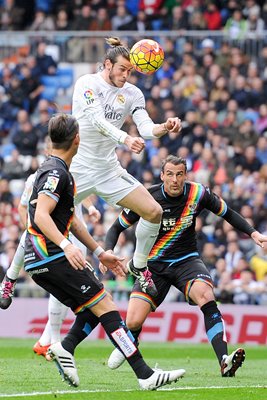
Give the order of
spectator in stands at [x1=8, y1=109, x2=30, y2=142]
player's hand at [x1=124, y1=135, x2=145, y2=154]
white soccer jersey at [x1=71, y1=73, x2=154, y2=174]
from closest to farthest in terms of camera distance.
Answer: player's hand at [x1=124, y1=135, x2=145, y2=154] < white soccer jersey at [x1=71, y1=73, x2=154, y2=174] < spectator in stands at [x1=8, y1=109, x2=30, y2=142]

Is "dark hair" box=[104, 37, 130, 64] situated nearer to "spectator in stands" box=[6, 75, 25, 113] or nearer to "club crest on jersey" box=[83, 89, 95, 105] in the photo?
"club crest on jersey" box=[83, 89, 95, 105]

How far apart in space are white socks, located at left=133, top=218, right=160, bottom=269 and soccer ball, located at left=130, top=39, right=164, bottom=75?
1699 millimetres

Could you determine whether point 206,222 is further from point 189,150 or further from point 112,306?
point 112,306

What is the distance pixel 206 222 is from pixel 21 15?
971cm

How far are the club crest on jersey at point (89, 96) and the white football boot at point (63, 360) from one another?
3509 mm

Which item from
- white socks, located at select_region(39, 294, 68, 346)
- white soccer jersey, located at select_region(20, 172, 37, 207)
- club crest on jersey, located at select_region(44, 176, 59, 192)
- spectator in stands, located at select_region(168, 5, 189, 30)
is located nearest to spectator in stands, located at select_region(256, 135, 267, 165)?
spectator in stands, located at select_region(168, 5, 189, 30)

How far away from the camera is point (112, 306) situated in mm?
9648

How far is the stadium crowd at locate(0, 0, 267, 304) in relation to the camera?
68.9 ft

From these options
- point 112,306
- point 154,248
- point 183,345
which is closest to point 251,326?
point 183,345

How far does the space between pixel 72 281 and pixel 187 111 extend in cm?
1508

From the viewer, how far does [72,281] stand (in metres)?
9.49

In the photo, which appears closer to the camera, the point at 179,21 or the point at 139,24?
the point at 179,21

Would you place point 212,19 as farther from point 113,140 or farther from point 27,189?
point 113,140

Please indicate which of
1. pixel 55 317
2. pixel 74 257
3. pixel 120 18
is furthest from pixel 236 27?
pixel 74 257
